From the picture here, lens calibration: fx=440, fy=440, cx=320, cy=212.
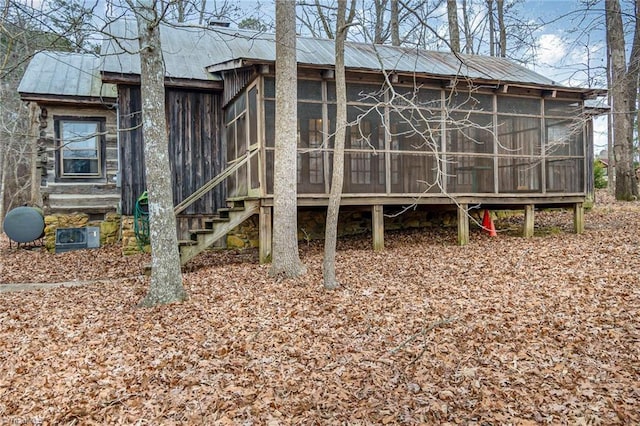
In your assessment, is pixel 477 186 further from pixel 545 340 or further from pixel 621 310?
pixel 545 340

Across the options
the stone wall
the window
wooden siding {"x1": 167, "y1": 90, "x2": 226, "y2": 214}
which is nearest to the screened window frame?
the window

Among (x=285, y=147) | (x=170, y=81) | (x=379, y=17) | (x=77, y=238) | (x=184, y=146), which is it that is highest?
(x=379, y=17)

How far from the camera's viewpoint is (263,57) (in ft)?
35.8

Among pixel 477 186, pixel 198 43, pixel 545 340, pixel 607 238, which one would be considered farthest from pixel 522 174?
pixel 198 43

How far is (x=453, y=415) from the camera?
341cm

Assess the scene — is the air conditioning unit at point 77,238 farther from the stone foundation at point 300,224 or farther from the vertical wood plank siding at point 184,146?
the vertical wood plank siding at point 184,146

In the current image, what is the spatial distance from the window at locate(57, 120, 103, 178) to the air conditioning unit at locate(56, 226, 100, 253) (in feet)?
4.52

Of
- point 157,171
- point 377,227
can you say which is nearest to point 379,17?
point 377,227

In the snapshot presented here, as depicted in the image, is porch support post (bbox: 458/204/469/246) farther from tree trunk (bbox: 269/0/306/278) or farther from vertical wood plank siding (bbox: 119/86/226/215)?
vertical wood plank siding (bbox: 119/86/226/215)

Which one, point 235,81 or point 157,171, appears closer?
point 157,171

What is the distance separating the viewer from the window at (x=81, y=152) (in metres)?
11.1

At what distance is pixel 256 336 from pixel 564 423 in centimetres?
302

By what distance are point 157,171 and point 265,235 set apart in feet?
9.12

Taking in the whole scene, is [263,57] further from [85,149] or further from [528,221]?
[528,221]
